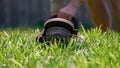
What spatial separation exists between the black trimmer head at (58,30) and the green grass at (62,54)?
52 mm

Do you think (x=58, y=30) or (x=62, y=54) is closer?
(x=62, y=54)

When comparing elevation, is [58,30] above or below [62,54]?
above

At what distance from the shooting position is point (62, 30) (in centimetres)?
286

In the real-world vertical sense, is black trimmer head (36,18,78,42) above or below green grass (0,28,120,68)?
above

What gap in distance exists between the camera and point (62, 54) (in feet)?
8.08

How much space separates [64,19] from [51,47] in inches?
11.5

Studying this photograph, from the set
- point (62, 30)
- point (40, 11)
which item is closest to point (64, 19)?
point (62, 30)

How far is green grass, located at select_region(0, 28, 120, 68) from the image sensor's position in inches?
81.2

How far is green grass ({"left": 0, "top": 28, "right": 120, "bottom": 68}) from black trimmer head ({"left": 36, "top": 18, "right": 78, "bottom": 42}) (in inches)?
2.0

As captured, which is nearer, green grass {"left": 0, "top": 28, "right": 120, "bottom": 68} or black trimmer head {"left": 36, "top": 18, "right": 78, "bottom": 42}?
green grass {"left": 0, "top": 28, "right": 120, "bottom": 68}

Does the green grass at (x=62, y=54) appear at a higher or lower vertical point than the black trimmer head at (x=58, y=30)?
lower

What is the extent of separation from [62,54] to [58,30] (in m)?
Result: 0.42

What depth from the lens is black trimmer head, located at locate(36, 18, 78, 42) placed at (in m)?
2.86

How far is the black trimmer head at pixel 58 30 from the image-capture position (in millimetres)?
2857
